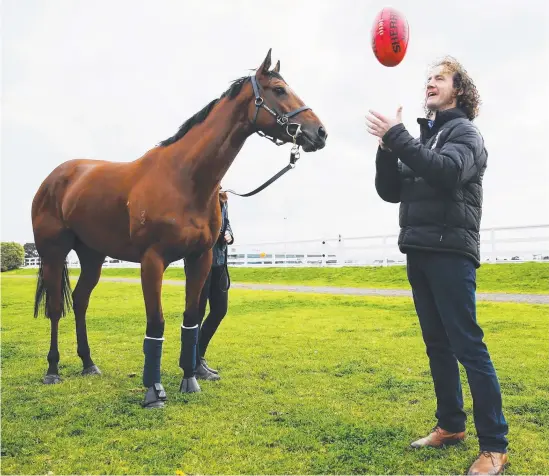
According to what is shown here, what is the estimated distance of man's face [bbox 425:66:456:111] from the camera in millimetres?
3307

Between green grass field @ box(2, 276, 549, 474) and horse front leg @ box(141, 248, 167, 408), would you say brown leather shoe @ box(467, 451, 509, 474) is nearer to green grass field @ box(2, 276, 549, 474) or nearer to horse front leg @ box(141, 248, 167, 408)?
green grass field @ box(2, 276, 549, 474)

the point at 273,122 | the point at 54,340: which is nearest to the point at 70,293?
the point at 54,340

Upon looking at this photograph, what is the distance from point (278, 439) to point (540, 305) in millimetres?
9631

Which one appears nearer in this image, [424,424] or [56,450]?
[56,450]

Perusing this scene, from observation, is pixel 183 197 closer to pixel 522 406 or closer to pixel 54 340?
pixel 54 340

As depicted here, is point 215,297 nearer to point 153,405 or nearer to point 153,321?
point 153,321

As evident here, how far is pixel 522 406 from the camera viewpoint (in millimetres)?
4211

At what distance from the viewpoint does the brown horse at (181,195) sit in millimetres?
4496

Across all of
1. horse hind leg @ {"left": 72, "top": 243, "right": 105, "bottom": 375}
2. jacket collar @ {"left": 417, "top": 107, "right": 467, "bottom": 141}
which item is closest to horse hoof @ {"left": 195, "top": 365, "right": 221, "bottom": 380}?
horse hind leg @ {"left": 72, "top": 243, "right": 105, "bottom": 375}

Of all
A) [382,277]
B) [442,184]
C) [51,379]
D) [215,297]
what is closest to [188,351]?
[215,297]

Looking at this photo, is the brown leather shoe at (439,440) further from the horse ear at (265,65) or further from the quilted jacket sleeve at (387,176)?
the horse ear at (265,65)

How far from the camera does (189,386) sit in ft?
16.1

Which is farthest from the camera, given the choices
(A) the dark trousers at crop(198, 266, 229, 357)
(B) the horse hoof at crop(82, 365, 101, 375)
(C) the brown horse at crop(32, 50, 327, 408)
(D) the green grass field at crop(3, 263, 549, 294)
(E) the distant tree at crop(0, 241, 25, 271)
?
(E) the distant tree at crop(0, 241, 25, 271)

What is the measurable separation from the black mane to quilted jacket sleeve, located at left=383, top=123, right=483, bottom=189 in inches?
84.4
